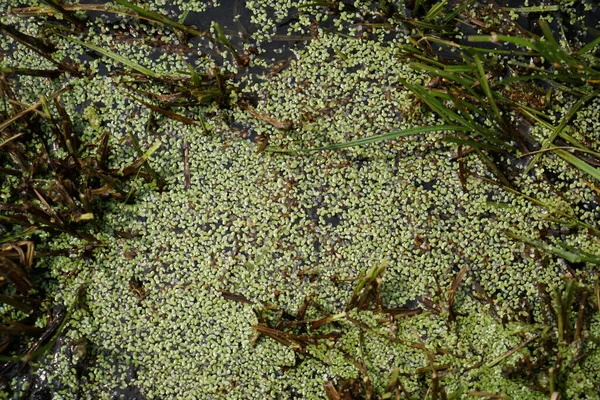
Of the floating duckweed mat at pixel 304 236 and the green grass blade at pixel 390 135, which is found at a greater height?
the green grass blade at pixel 390 135

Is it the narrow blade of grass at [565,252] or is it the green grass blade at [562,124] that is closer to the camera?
the narrow blade of grass at [565,252]

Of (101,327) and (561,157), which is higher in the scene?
(561,157)

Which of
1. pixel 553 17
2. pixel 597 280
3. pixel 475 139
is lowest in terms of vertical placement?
pixel 597 280

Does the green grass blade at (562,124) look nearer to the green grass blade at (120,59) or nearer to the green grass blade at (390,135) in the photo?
the green grass blade at (390,135)

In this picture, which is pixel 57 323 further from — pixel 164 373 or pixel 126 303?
pixel 164 373

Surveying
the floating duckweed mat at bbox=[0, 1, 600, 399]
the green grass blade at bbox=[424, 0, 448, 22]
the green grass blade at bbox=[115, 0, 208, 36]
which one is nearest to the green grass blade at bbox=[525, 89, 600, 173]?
the floating duckweed mat at bbox=[0, 1, 600, 399]

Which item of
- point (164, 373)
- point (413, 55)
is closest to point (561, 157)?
point (413, 55)

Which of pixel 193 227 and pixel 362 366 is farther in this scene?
pixel 193 227

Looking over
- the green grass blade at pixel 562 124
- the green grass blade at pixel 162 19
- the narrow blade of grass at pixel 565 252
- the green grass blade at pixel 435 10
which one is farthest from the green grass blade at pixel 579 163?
the green grass blade at pixel 162 19
